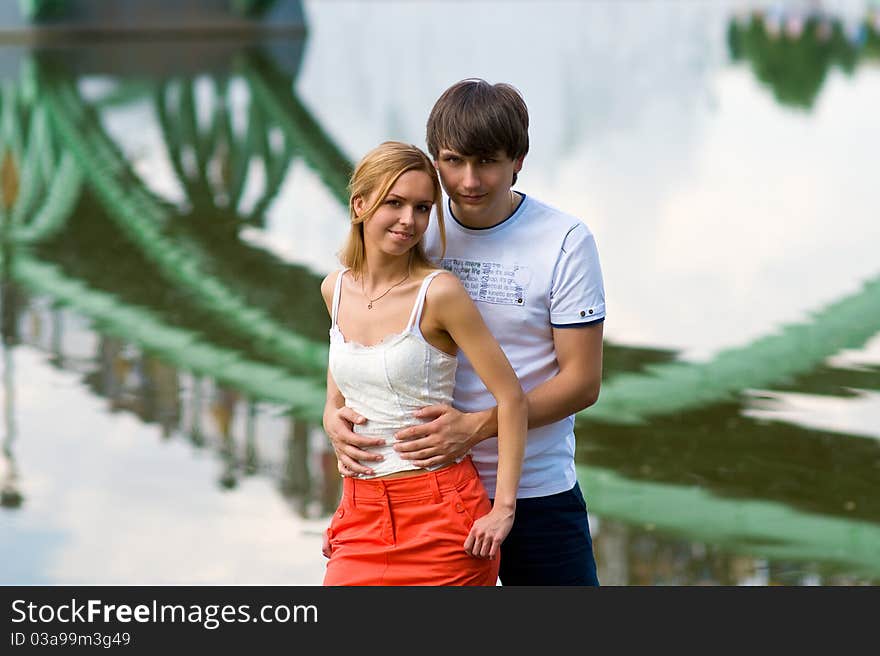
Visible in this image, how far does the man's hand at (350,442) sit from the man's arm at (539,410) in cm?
6

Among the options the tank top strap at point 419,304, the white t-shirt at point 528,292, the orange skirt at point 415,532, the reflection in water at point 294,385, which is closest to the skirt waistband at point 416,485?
the orange skirt at point 415,532

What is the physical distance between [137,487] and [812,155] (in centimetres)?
1297

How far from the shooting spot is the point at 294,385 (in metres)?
6.36

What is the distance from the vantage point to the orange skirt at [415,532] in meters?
2.35

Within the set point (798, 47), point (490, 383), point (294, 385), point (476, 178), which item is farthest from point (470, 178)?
point (798, 47)

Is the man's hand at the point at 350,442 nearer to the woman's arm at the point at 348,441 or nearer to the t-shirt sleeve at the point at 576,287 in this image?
the woman's arm at the point at 348,441

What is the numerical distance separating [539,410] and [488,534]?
0.23 metres

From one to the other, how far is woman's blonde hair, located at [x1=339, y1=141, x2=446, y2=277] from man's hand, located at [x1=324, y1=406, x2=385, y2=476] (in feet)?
0.95

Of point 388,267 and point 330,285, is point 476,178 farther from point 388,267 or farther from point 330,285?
point 330,285

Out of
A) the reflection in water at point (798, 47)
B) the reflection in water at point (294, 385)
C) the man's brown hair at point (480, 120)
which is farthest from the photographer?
the reflection in water at point (798, 47)

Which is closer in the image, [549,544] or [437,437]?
[437,437]

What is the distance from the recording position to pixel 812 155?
16.4 metres

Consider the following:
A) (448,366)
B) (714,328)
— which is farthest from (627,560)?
(714,328)
